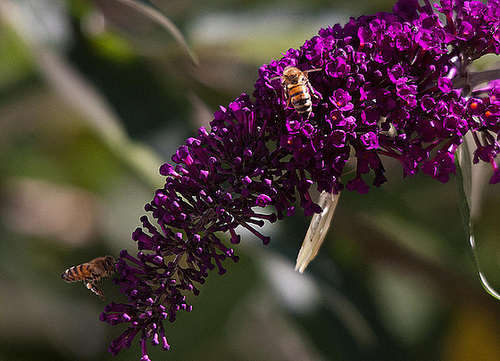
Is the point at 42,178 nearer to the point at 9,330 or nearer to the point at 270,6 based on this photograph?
the point at 9,330

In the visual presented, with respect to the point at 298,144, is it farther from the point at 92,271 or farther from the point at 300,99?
the point at 92,271

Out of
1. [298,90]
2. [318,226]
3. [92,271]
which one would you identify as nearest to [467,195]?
[318,226]

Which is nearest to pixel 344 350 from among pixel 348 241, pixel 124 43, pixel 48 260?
pixel 348 241

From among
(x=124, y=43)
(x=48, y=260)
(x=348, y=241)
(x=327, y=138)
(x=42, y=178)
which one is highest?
(x=124, y=43)

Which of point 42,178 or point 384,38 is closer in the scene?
point 384,38

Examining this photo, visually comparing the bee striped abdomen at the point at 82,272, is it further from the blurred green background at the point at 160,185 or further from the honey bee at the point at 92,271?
the blurred green background at the point at 160,185

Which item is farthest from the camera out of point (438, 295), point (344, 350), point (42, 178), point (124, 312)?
point (42, 178)

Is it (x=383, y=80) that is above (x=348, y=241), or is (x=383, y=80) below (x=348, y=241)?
above
